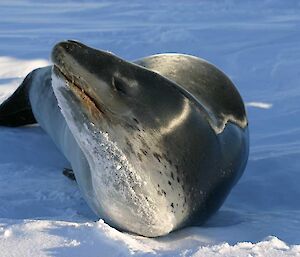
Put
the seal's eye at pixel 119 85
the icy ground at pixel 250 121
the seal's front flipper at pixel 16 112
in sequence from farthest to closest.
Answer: the seal's front flipper at pixel 16 112, the seal's eye at pixel 119 85, the icy ground at pixel 250 121

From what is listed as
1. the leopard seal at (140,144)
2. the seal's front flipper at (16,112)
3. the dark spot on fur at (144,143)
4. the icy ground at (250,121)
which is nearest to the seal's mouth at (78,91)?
the leopard seal at (140,144)

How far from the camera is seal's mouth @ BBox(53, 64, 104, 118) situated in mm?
1767

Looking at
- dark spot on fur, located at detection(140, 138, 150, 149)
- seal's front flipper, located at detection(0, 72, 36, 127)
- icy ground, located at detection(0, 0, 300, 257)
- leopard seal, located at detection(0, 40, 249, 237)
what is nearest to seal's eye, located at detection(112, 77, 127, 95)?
leopard seal, located at detection(0, 40, 249, 237)

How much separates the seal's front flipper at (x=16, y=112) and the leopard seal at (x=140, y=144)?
1.07m

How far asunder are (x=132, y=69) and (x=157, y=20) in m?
4.14

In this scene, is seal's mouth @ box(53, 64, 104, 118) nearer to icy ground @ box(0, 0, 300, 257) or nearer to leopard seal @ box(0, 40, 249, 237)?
leopard seal @ box(0, 40, 249, 237)

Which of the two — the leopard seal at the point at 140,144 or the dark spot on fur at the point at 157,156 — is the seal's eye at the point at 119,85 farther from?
the dark spot on fur at the point at 157,156

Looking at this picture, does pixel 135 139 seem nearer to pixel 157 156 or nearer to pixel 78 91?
pixel 157 156

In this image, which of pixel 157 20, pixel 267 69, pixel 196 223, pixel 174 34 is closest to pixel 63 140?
pixel 196 223

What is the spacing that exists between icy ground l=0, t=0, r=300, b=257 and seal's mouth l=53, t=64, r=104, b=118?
0.29 metres

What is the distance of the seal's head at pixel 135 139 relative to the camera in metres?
1.80

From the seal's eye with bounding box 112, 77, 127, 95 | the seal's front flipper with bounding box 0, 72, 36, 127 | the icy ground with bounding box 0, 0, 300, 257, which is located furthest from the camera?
the seal's front flipper with bounding box 0, 72, 36, 127

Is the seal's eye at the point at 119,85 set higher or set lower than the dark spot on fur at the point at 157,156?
higher

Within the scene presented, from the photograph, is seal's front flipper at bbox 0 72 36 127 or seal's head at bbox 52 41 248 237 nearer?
seal's head at bbox 52 41 248 237
